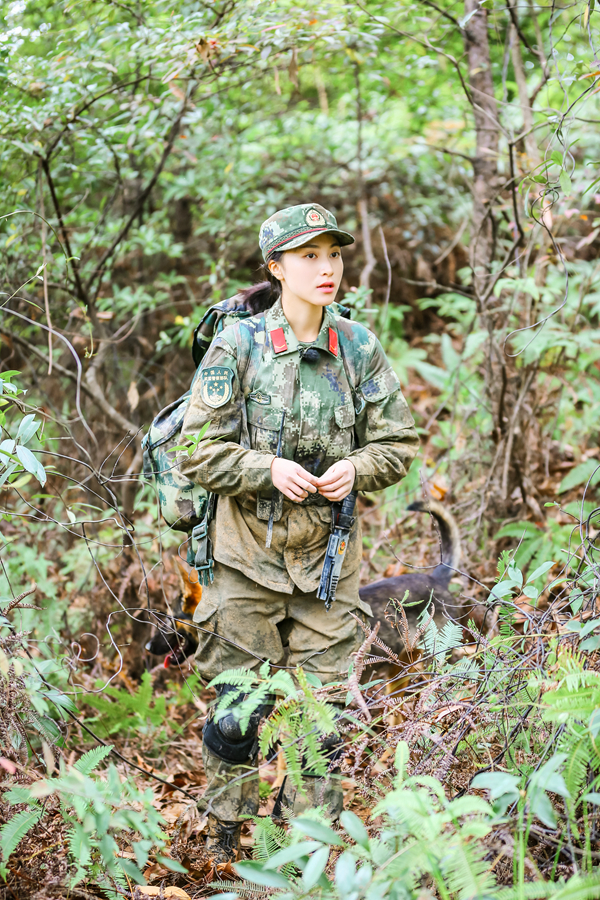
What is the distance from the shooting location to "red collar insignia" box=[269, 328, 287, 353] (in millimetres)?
3270

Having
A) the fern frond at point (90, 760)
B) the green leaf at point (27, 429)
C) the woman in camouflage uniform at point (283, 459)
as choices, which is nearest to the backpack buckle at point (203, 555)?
the woman in camouflage uniform at point (283, 459)

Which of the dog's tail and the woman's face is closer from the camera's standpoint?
the woman's face

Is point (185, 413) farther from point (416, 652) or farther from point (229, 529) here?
point (416, 652)

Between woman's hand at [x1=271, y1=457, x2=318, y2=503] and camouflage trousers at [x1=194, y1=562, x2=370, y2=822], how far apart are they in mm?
508

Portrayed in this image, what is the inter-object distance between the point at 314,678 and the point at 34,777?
3.27ft

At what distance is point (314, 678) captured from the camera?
8.30 ft

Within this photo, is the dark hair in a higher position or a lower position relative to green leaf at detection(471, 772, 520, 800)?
higher

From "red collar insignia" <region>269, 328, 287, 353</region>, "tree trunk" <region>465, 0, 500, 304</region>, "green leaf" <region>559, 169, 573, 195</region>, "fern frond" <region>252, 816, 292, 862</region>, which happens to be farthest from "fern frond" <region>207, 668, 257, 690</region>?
"tree trunk" <region>465, 0, 500, 304</region>

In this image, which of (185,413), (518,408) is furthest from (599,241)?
(185,413)

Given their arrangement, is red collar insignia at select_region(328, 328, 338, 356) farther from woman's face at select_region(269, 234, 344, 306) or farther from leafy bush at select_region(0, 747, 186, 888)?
leafy bush at select_region(0, 747, 186, 888)

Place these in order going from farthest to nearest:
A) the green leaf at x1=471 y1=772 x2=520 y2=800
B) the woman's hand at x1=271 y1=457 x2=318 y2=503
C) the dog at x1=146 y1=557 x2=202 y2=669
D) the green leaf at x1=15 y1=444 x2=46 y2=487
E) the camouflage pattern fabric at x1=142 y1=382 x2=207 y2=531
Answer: the dog at x1=146 y1=557 x2=202 y2=669 < the camouflage pattern fabric at x1=142 y1=382 x2=207 y2=531 < the woman's hand at x1=271 y1=457 x2=318 y2=503 < the green leaf at x1=15 y1=444 x2=46 y2=487 < the green leaf at x1=471 y1=772 x2=520 y2=800

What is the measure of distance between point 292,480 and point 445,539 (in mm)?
1632

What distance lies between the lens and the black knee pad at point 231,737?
3162mm

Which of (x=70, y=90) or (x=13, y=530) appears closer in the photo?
(x=70, y=90)
